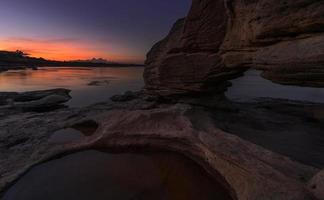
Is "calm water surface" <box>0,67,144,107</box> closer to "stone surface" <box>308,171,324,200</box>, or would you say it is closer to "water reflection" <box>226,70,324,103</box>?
"water reflection" <box>226,70,324,103</box>

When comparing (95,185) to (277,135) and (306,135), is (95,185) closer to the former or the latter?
(277,135)

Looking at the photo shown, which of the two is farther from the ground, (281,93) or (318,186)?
(318,186)

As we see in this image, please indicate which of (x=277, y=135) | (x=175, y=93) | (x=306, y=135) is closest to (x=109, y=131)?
(x=175, y=93)

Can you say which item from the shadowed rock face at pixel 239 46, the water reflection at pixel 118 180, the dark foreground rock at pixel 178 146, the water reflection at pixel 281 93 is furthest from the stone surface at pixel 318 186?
the water reflection at pixel 281 93

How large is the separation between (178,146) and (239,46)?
4.63 m

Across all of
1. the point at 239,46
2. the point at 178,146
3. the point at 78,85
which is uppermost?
the point at 239,46

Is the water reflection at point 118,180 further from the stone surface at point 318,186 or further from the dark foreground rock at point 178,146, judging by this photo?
the stone surface at point 318,186

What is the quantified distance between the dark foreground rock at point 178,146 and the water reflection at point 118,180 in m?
0.46

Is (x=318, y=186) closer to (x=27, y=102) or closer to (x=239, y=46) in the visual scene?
(x=239, y=46)

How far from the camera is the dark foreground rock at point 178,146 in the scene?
6773mm

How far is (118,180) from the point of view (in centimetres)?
848

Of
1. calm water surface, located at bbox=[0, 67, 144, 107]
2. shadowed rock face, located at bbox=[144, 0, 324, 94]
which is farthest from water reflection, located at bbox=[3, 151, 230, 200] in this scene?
calm water surface, located at bbox=[0, 67, 144, 107]

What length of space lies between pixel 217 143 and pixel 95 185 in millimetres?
4312

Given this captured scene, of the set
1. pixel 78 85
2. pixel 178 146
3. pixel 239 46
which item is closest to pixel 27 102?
pixel 178 146
